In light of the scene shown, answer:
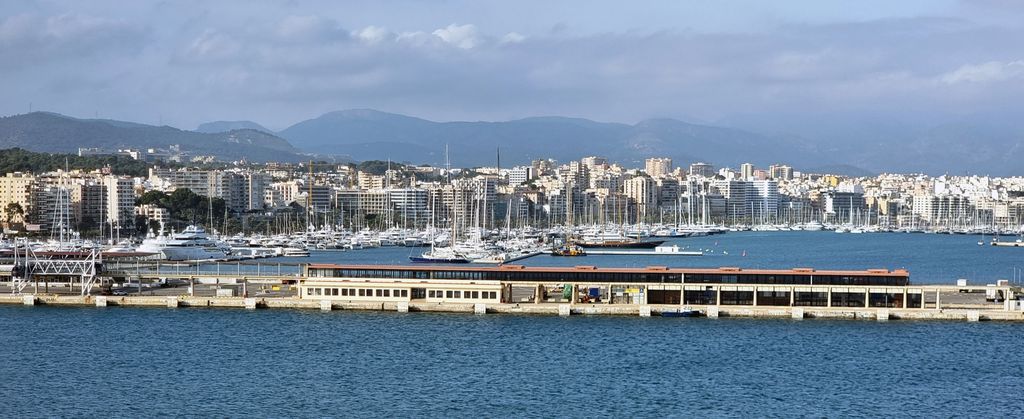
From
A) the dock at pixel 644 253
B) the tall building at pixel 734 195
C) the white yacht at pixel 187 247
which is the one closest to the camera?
the white yacht at pixel 187 247

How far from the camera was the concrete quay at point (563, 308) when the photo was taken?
3866 cm

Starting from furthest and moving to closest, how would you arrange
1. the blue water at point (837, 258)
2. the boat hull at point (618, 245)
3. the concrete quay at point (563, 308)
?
1. the boat hull at point (618, 245)
2. the blue water at point (837, 258)
3. the concrete quay at point (563, 308)

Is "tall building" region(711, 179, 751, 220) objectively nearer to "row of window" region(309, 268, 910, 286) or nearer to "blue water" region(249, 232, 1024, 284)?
"blue water" region(249, 232, 1024, 284)

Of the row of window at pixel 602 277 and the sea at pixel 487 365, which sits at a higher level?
the row of window at pixel 602 277

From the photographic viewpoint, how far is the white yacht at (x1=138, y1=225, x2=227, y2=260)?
76500mm

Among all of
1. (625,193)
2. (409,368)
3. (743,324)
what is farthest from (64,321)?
(625,193)

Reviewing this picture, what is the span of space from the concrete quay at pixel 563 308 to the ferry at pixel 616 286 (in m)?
0.37

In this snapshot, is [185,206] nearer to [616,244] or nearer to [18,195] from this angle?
[18,195]

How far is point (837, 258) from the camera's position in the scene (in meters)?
82.5

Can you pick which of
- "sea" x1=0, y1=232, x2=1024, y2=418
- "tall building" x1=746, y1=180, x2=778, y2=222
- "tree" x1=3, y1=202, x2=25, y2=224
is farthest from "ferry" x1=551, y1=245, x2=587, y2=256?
"tall building" x1=746, y1=180, x2=778, y2=222

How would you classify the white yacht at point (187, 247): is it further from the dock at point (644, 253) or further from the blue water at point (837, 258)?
the dock at point (644, 253)

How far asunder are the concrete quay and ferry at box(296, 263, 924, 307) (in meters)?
0.37

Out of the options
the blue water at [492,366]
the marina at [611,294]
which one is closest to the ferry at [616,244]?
the marina at [611,294]

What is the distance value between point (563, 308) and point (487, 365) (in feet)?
27.0
